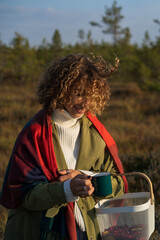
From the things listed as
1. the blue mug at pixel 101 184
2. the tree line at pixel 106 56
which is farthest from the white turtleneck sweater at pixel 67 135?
the tree line at pixel 106 56

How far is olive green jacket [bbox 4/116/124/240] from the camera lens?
5.52 feet

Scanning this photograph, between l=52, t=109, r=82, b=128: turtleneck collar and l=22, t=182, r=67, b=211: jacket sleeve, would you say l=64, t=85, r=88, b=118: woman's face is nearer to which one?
l=52, t=109, r=82, b=128: turtleneck collar

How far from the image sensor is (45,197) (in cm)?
167

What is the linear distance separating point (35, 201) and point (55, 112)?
1.76 ft

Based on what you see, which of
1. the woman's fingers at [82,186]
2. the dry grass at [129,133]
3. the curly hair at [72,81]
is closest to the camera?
the woman's fingers at [82,186]

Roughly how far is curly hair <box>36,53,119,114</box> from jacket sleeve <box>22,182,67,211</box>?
47 centimetres

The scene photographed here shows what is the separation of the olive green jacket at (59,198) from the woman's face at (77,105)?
0.13 metres

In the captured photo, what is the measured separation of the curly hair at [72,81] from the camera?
1.88 m

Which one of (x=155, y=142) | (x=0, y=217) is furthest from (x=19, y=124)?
(x=0, y=217)

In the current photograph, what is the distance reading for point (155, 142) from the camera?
7.74 meters

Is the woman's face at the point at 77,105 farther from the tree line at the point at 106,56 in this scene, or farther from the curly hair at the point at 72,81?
the tree line at the point at 106,56

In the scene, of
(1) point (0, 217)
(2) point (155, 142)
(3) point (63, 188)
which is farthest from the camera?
(2) point (155, 142)

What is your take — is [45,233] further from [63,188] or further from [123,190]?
[123,190]

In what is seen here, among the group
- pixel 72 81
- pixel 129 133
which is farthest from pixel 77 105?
pixel 129 133
